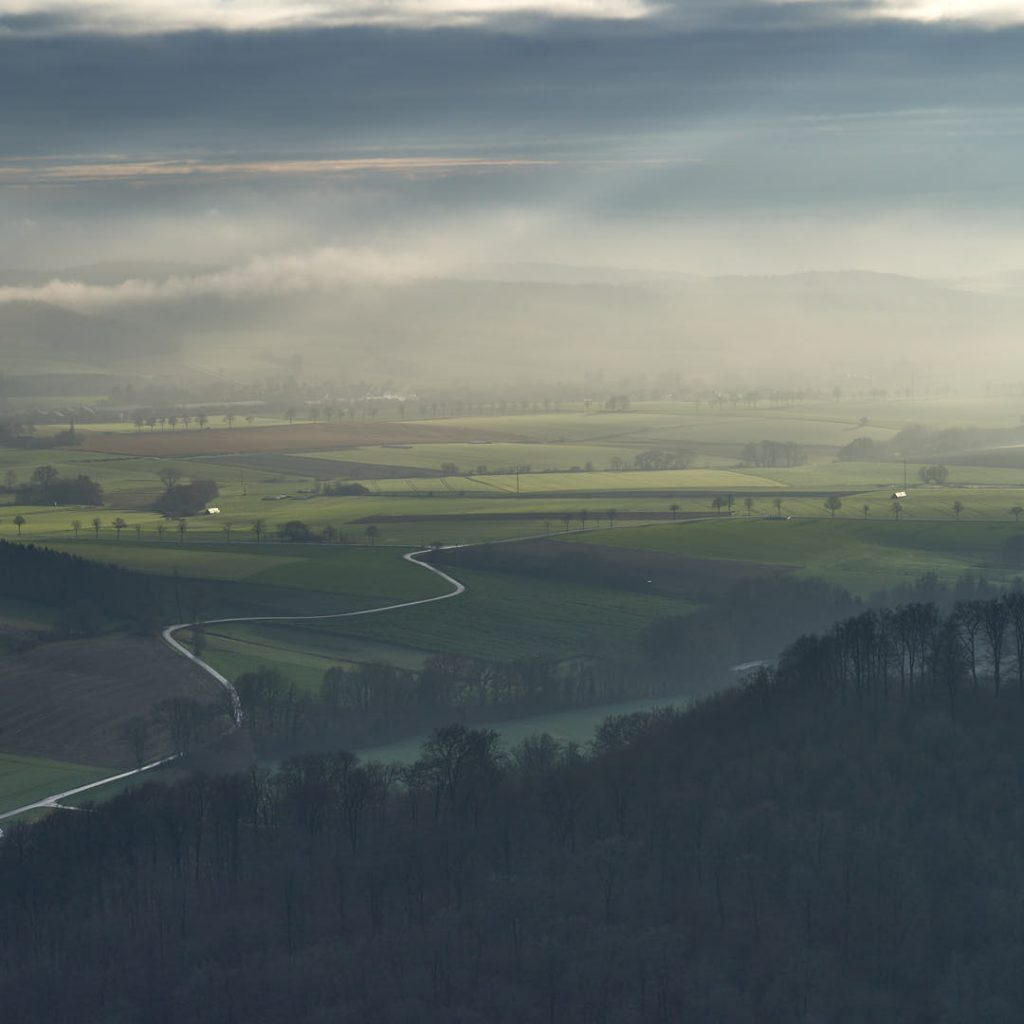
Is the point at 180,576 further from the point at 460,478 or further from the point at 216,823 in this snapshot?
the point at 460,478

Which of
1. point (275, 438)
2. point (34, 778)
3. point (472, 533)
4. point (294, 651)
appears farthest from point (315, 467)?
point (34, 778)

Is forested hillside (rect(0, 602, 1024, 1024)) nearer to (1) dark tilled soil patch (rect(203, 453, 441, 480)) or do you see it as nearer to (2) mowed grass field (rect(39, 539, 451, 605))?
(2) mowed grass field (rect(39, 539, 451, 605))

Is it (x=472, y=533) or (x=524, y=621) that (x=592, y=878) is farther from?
(x=472, y=533)

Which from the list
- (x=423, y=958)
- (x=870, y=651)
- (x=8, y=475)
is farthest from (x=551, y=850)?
(x=8, y=475)

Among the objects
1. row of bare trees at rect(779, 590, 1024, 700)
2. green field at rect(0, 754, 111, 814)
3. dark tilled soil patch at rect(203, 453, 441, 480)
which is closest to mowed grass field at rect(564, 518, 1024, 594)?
row of bare trees at rect(779, 590, 1024, 700)

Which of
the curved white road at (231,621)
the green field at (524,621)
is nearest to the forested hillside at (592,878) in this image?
the curved white road at (231,621)
